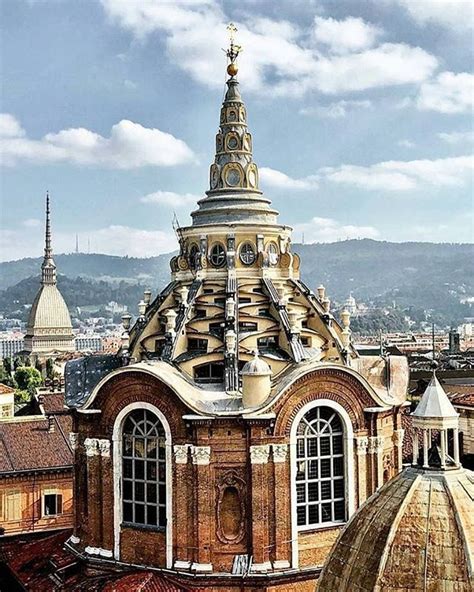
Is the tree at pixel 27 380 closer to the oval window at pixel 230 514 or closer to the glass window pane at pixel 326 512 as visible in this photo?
the oval window at pixel 230 514

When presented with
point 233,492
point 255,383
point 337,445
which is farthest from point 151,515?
point 337,445

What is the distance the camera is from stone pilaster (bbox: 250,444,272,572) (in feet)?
95.4

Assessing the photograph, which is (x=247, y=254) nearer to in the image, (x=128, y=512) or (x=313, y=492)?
(x=313, y=492)

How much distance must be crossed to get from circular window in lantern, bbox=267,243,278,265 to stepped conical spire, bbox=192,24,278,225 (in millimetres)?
1051

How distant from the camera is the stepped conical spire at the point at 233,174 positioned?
3556 centimetres

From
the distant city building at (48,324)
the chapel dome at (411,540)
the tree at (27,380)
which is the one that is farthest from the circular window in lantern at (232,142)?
the distant city building at (48,324)

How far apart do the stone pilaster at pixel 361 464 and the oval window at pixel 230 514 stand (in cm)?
448

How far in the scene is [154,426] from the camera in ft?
99.7

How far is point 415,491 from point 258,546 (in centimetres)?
1043

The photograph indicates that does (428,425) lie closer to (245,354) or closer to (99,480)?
(245,354)

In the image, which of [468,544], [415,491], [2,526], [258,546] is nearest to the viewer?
[468,544]

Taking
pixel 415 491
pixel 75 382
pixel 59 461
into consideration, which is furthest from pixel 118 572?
pixel 59 461

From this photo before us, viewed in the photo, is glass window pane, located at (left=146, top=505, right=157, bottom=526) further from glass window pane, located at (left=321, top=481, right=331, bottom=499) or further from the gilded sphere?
the gilded sphere

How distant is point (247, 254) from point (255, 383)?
23.7 ft
